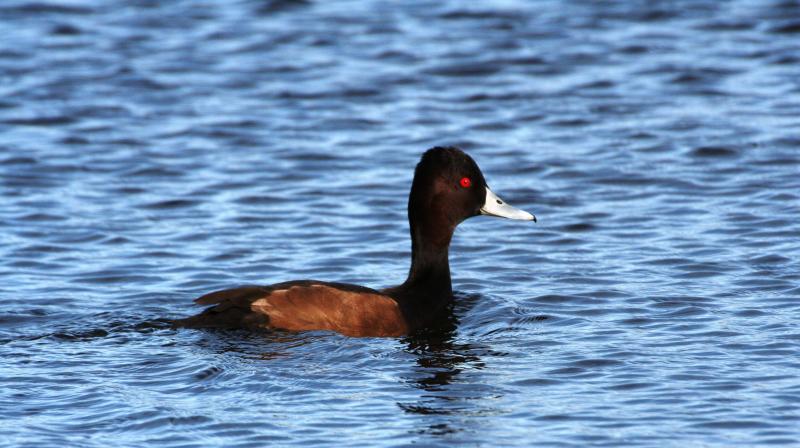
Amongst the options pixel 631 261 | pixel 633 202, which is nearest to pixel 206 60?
pixel 633 202

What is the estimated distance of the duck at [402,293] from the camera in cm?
904

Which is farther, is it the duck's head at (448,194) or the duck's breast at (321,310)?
the duck's head at (448,194)

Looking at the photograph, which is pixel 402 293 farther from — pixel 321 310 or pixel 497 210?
pixel 497 210

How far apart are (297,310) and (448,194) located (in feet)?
5.26

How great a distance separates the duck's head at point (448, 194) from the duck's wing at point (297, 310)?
1112 mm

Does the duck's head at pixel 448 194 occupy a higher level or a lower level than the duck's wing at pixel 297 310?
higher

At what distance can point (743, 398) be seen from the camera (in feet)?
25.0

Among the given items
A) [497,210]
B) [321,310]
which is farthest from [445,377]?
[497,210]

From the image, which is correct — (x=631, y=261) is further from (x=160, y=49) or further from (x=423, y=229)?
(x=160, y=49)

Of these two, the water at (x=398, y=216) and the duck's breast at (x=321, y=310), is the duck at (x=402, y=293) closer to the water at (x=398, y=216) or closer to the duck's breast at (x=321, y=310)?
the duck's breast at (x=321, y=310)

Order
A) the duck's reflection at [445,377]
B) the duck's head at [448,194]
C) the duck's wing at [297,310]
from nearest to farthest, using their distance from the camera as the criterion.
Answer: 1. the duck's reflection at [445,377]
2. the duck's wing at [297,310]
3. the duck's head at [448,194]

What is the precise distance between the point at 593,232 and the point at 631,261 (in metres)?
0.95

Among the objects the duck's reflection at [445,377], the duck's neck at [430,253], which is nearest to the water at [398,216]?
the duck's reflection at [445,377]

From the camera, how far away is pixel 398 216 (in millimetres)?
12633
